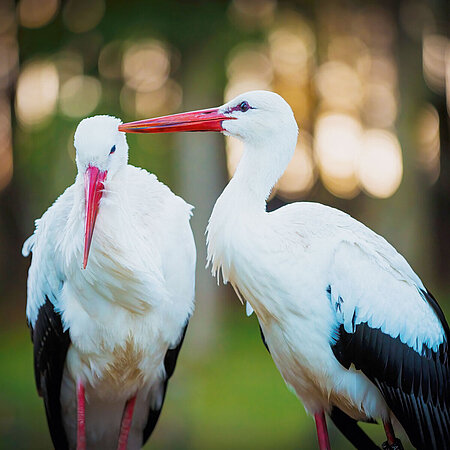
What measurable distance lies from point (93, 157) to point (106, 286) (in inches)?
18.4

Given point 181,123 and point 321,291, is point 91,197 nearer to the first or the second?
point 181,123

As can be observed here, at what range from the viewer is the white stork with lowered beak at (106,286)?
8.26ft

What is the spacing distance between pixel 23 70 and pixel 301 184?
320 centimetres

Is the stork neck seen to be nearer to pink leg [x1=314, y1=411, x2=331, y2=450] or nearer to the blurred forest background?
pink leg [x1=314, y1=411, x2=331, y2=450]

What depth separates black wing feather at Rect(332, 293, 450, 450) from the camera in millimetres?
2523

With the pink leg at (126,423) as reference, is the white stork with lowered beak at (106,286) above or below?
above

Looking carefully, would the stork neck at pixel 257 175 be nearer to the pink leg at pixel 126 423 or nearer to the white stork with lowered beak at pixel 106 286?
the white stork with lowered beak at pixel 106 286

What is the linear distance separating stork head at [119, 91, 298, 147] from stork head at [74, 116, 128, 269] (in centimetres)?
16

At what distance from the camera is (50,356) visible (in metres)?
2.78

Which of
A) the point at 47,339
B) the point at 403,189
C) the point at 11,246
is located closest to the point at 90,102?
the point at 11,246

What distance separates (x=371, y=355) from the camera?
2.54 m

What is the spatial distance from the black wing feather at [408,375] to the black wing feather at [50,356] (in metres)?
0.98

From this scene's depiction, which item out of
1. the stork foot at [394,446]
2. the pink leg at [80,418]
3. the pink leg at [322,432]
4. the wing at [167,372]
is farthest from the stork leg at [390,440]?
the pink leg at [80,418]

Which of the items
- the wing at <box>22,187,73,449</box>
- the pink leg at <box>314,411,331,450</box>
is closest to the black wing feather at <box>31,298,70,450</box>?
the wing at <box>22,187,73,449</box>
